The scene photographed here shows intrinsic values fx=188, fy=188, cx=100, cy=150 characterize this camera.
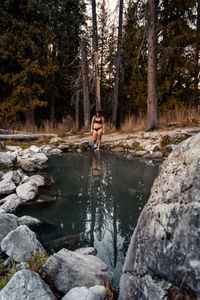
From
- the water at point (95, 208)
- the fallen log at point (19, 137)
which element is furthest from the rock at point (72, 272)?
the fallen log at point (19, 137)

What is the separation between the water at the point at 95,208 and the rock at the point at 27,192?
199mm

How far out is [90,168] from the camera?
6.65 metres

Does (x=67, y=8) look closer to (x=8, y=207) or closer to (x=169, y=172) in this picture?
(x=8, y=207)

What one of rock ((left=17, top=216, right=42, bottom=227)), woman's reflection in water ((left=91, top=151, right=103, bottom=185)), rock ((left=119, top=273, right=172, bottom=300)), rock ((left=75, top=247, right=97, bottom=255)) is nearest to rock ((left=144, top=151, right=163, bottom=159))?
woman's reflection in water ((left=91, top=151, right=103, bottom=185))

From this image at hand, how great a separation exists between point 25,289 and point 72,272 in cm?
43

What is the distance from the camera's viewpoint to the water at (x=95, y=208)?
8.72ft

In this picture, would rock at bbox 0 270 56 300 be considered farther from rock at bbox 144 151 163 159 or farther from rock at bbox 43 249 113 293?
rock at bbox 144 151 163 159

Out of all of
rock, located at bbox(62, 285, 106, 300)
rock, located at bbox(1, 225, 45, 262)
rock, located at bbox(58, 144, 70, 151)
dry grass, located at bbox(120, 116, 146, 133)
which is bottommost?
rock, located at bbox(1, 225, 45, 262)

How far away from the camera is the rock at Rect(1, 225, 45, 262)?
2037mm

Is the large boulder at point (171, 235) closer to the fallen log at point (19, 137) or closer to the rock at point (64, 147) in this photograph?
the rock at point (64, 147)

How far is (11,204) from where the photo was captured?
11.6 feet

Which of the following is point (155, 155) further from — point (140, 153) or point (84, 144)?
point (84, 144)

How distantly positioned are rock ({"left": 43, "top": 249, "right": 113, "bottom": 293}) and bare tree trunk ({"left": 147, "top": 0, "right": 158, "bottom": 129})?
33.0 ft

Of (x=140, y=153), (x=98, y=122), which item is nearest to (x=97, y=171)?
(x=140, y=153)
